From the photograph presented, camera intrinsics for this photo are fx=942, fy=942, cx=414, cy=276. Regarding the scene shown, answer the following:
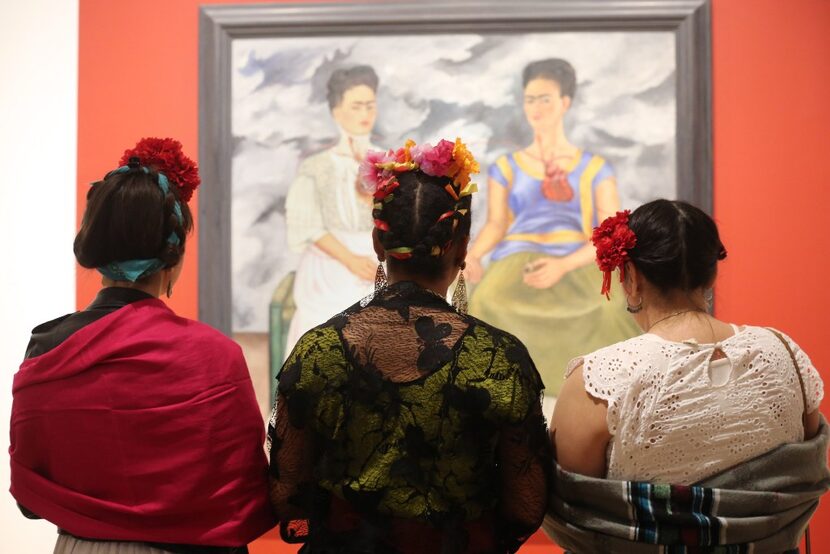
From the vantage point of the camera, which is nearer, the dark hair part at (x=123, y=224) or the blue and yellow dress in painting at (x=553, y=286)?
the dark hair part at (x=123, y=224)

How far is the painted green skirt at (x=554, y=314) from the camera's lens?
3137 millimetres

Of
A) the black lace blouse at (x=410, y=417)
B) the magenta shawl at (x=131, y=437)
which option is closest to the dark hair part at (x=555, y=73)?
the black lace blouse at (x=410, y=417)

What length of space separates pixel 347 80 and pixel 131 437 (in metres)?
1.76

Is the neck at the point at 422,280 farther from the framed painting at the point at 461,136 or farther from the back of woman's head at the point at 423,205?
the framed painting at the point at 461,136

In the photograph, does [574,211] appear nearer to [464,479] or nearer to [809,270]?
[809,270]

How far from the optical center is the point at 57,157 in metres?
3.39

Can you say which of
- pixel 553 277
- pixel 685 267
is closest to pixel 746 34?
pixel 553 277

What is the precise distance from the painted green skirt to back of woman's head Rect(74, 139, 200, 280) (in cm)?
146

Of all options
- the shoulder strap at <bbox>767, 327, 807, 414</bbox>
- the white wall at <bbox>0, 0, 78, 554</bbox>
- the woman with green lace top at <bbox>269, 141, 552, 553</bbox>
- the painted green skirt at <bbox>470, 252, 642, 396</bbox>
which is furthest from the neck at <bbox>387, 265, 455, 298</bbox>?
the white wall at <bbox>0, 0, 78, 554</bbox>

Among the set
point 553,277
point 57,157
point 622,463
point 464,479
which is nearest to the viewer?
point 464,479

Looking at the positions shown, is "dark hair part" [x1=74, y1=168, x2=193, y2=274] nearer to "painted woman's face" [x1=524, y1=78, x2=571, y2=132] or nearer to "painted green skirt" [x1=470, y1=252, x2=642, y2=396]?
"painted green skirt" [x1=470, y1=252, x2=642, y2=396]

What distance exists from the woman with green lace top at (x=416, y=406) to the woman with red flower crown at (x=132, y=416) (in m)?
0.14

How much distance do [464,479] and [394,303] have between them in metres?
0.34

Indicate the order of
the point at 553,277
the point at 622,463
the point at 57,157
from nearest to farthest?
the point at 622,463 < the point at 553,277 < the point at 57,157
